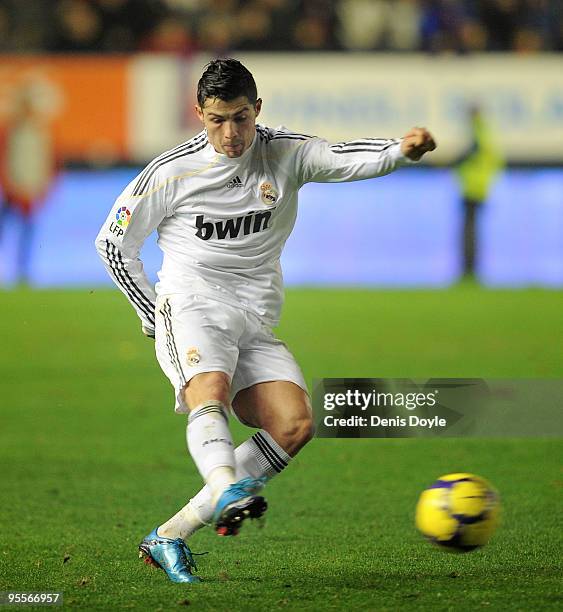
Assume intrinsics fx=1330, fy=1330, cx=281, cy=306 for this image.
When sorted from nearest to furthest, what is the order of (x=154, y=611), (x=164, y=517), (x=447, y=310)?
(x=154, y=611), (x=164, y=517), (x=447, y=310)

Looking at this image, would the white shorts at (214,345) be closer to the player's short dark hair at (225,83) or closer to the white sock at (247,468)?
the white sock at (247,468)

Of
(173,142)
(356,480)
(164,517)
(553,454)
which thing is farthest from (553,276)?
(164,517)

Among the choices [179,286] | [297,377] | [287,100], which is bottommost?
[297,377]

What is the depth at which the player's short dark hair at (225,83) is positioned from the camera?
4.98 metres

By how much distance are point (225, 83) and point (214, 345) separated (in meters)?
0.99

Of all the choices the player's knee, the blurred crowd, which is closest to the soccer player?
the player's knee

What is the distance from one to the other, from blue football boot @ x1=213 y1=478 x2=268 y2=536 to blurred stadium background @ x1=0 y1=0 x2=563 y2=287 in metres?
12.3

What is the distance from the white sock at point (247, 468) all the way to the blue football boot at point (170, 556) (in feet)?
0.13

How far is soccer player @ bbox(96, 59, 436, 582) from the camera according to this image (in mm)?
5105

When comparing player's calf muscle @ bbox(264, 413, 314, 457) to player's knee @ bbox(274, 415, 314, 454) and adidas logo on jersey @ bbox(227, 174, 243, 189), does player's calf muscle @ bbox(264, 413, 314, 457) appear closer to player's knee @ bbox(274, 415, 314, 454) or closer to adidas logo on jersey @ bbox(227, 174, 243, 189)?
player's knee @ bbox(274, 415, 314, 454)

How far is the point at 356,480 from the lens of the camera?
750 cm

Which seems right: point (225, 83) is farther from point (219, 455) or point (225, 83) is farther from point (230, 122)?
point (219, 455)

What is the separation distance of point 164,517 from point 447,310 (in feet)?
28.4

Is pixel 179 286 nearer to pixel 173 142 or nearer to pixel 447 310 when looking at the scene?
pixel 447 310
